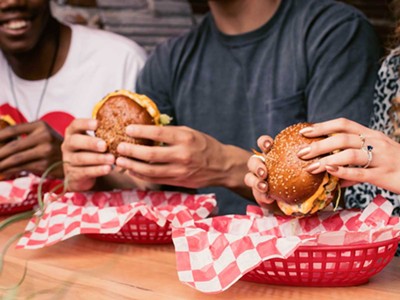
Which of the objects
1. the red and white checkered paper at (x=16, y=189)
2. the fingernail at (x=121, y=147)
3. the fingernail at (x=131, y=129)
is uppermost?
the fingernail at (x=131, y=129)

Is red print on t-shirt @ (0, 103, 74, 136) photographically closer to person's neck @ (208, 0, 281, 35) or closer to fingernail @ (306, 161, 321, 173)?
person's neck @ (208, 0, 281, 35)

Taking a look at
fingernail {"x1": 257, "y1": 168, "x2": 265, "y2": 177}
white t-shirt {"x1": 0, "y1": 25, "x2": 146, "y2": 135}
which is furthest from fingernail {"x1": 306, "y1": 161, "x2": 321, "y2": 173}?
white t-shirt {"x1": 0, "y1": 25, "x2": 146, "y2": 135}

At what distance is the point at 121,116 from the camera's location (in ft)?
5.44

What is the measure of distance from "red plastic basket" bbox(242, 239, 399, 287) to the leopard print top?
0.68m

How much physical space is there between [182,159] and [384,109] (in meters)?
0.69

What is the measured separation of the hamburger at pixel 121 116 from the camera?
1.66 meters

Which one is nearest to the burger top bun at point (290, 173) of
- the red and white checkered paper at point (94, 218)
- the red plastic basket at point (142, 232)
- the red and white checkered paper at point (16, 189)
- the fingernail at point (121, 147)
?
the red and white checkered paper at point (94, 218)

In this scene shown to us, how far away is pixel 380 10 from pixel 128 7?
134cm

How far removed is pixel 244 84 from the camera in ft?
7.52

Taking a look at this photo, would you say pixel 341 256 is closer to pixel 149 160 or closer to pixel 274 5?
pixel 149 160

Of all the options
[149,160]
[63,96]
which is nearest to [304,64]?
[149,160]

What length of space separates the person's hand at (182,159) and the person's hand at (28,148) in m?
0.58

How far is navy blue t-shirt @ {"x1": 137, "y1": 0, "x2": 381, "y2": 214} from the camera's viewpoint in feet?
6.81

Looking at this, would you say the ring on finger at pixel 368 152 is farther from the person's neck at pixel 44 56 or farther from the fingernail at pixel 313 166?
the person's neck at pixel 44 56
